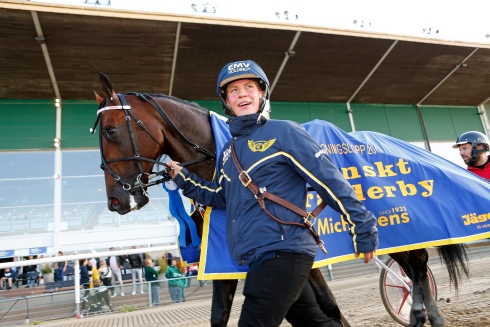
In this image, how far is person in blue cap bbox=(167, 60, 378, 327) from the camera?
1.75 meters

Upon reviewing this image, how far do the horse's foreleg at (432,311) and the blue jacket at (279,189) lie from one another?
7.66ft

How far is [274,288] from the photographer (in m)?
1.73

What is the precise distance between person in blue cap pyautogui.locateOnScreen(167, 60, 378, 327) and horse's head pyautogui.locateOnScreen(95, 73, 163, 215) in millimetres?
912

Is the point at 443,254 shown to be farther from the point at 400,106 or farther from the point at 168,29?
the point at 400,106

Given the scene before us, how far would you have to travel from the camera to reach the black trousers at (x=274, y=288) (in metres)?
1.72

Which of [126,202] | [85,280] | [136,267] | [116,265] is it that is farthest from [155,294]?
[126,202]

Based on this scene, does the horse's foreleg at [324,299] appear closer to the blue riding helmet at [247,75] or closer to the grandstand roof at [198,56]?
the blue riding helmet at [247,75]

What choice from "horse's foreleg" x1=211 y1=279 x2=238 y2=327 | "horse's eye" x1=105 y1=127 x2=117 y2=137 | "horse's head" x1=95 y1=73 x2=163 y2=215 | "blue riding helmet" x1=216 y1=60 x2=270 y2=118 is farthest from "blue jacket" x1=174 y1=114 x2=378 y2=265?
"horse's eye" x1=105 y1=127 x2=117 y2=137

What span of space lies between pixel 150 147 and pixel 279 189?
51.9 inches

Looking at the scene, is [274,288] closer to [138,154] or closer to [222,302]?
[222,302]

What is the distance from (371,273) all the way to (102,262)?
677cm

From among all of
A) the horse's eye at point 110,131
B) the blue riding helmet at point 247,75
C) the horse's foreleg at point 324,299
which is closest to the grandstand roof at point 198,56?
the horse's eye at point 110,131

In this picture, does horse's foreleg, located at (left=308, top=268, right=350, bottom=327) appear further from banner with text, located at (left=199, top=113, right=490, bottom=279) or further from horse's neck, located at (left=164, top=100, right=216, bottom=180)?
horse's neck, located at (left=164, top=100, right=216, bottom=180)

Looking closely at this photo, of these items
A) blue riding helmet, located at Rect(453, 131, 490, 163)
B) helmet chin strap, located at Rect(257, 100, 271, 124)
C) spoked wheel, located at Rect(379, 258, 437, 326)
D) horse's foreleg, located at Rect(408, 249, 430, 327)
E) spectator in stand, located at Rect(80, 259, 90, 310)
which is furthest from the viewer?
spectator in stand, located at Rect(80, 259, 90, 310)
